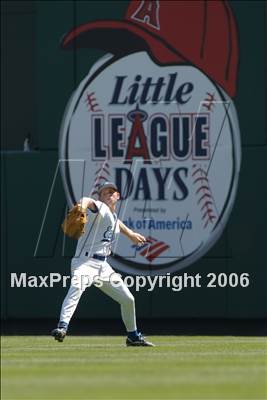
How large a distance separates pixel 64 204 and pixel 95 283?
401 centimetres

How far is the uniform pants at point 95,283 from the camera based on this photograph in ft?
41.6

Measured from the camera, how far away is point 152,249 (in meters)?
16.6

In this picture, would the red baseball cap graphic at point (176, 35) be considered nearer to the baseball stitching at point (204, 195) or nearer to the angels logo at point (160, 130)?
the angels logo at point (160, 130)

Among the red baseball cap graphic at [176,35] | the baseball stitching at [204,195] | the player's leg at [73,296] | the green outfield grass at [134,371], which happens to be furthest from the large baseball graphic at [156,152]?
the player's leg at [73,296]

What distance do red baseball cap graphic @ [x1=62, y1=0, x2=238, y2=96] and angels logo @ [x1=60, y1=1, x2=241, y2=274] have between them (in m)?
0.01

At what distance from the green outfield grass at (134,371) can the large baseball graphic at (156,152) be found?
10.0ft

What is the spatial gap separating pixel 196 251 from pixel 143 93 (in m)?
2.49

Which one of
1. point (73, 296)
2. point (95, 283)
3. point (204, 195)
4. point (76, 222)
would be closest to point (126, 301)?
point (95, 283)

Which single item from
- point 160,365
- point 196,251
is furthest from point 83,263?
point 196,251

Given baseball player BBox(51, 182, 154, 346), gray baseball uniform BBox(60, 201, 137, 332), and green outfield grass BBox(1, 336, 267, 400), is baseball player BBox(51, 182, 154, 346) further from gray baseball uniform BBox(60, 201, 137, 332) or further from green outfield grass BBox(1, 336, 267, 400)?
green outfield grass BBox(1, 336, 267, 400)

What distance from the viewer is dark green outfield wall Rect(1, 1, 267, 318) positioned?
16469 millimetres

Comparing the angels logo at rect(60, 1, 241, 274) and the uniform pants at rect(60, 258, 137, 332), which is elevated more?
the angels logo at rect(60, 1, 241, 274)

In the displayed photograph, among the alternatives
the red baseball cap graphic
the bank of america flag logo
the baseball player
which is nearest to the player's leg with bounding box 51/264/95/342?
the baseball player

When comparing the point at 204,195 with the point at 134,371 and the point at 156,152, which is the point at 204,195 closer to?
the point at 156,152
